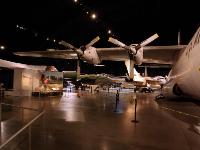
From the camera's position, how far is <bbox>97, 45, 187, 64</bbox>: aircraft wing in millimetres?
18156

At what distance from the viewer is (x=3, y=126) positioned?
10148 millimetres

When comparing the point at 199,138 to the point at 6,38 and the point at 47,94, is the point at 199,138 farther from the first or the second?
the point at 6,38

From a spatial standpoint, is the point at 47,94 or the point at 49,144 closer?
the point at 49,144

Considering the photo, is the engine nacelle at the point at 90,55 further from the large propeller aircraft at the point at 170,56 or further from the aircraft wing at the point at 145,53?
the aircraft wing at the point at 145,53

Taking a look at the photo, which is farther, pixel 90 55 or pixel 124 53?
pixel 124 53

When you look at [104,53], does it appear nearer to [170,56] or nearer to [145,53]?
[145,53]

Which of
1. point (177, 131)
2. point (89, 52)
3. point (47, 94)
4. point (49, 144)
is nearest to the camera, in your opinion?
point (49, 144)

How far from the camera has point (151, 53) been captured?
20.0 m

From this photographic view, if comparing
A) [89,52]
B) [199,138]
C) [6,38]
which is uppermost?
[6,38]

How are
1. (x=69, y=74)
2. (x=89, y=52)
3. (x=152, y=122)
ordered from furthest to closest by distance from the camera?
(x=69, y=74) → (x=89, y=52) → (x=152, y=122)

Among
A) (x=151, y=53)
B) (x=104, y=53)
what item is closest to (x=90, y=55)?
(x=104, y=53)

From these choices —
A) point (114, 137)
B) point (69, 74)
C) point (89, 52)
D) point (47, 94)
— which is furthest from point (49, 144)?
point (69, 74)

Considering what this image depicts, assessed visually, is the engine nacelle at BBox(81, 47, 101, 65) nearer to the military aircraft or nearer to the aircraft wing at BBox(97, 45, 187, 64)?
the military aircraft

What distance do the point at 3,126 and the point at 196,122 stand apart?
808 cm
